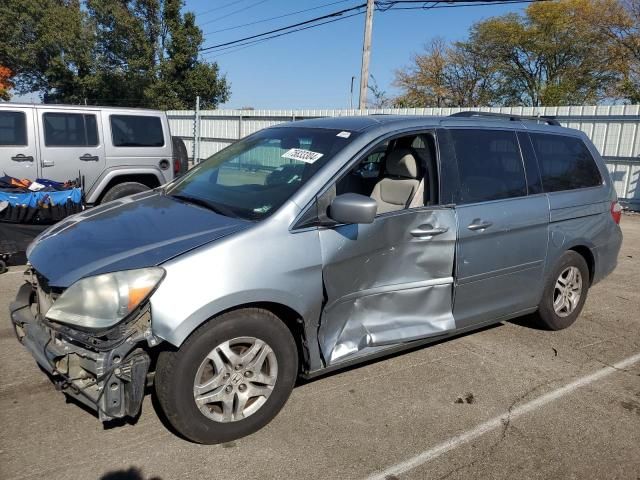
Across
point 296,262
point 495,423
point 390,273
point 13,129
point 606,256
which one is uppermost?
point 13,129

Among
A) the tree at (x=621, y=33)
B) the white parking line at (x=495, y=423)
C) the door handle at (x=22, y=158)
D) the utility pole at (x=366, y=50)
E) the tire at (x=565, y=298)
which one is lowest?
the white parking line at (x=495, y=423)

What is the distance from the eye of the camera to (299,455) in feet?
9.40

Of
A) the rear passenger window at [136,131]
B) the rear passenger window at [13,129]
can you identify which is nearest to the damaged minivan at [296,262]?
the rear passenger window at [13,129]

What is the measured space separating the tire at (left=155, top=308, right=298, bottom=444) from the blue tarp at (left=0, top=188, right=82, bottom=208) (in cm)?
431

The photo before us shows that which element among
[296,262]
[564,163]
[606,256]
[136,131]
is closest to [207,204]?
[296,262]

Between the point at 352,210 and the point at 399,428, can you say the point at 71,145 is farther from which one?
the point at 399,428

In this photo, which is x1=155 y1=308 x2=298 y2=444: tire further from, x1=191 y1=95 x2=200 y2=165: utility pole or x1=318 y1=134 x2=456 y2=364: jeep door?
x1=191 y1=95 x2=200 y2=165: utility pole

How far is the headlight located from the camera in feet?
8.36

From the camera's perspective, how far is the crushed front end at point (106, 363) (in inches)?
99.6

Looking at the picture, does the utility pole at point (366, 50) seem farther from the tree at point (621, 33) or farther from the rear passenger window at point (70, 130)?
the tree at point (621, 33)

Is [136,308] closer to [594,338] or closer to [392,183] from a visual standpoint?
[392,183]

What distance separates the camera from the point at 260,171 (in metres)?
3.77

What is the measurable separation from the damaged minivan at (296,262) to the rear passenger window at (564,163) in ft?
0.05

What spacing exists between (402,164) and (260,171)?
1.07 m
